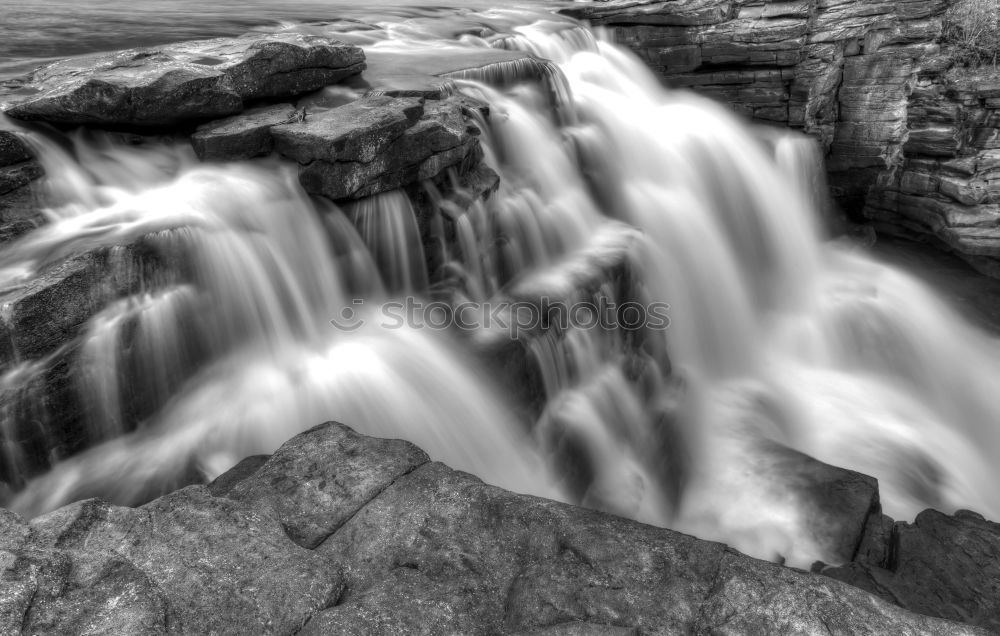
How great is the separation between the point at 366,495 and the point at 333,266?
313cm

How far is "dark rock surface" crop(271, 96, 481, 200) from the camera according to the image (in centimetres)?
617

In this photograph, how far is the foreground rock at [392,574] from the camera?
2.85 meters

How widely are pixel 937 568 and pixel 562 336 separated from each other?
373cm

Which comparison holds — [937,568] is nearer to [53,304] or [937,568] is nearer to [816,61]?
[53,304]

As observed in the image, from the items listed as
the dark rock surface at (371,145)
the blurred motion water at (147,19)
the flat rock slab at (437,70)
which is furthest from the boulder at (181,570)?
the blurred motion water at (147,19)

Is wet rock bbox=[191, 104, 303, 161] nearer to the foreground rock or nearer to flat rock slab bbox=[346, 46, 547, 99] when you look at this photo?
flat rock slab bbox=[346, 46, 547, 99]

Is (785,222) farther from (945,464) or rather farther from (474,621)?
(474,621)

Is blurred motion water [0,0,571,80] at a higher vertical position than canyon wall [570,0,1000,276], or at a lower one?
higher

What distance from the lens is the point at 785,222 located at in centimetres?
1034

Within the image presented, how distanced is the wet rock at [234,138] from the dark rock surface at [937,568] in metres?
6.26

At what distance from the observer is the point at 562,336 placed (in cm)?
691

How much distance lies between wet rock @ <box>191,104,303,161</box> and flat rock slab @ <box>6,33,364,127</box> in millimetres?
187

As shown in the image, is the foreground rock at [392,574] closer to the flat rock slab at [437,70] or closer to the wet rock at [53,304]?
the wet rock at [53,304]

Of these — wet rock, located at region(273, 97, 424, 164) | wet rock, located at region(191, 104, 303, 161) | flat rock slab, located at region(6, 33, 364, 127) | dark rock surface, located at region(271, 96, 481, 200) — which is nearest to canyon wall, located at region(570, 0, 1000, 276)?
dark rock surface, located at region(271, 96, 481, 200)
